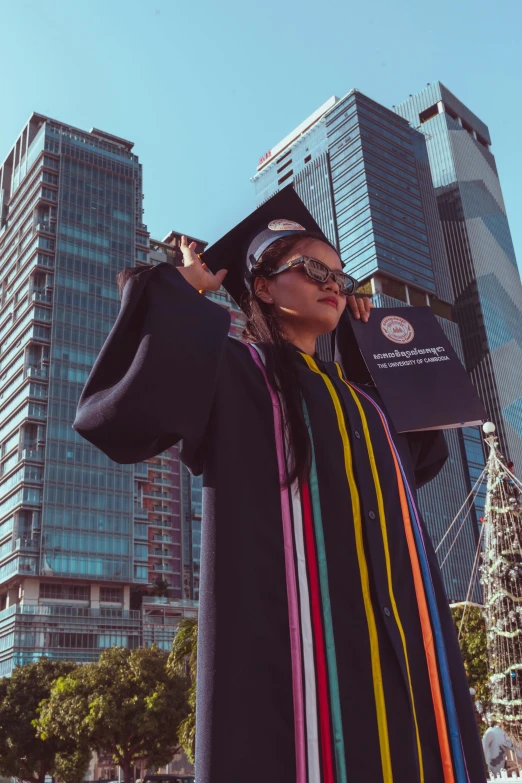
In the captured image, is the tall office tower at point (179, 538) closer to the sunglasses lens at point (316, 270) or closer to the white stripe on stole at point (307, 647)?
the sunglasses lens at point (316, 270)

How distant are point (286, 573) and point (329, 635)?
0.17 m

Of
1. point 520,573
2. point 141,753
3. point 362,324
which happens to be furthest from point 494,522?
point 141,753

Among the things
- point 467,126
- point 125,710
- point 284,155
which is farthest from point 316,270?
point 467,126

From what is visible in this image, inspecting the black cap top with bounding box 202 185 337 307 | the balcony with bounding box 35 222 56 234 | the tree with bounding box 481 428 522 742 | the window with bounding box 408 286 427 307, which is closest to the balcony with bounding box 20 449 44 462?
the balcony with bounding box 35 222 56 234

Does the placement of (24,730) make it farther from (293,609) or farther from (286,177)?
(286,177)

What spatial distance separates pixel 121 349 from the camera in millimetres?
1878

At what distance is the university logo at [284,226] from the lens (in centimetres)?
242

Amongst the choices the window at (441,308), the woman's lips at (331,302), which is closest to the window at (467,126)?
the window at (441,308)

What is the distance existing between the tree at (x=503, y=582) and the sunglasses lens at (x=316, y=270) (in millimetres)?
12692

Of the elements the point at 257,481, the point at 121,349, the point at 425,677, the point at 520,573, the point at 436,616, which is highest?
the point at 520,573

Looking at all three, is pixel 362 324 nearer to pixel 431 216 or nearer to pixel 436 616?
pixel 436 616

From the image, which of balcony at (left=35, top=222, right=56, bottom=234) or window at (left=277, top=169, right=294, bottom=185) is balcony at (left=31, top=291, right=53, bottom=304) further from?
window at (left=277, top=169, right=294, bottom=185)

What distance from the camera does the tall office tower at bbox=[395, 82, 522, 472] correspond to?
9162 centimetres

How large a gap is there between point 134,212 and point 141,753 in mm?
49768
